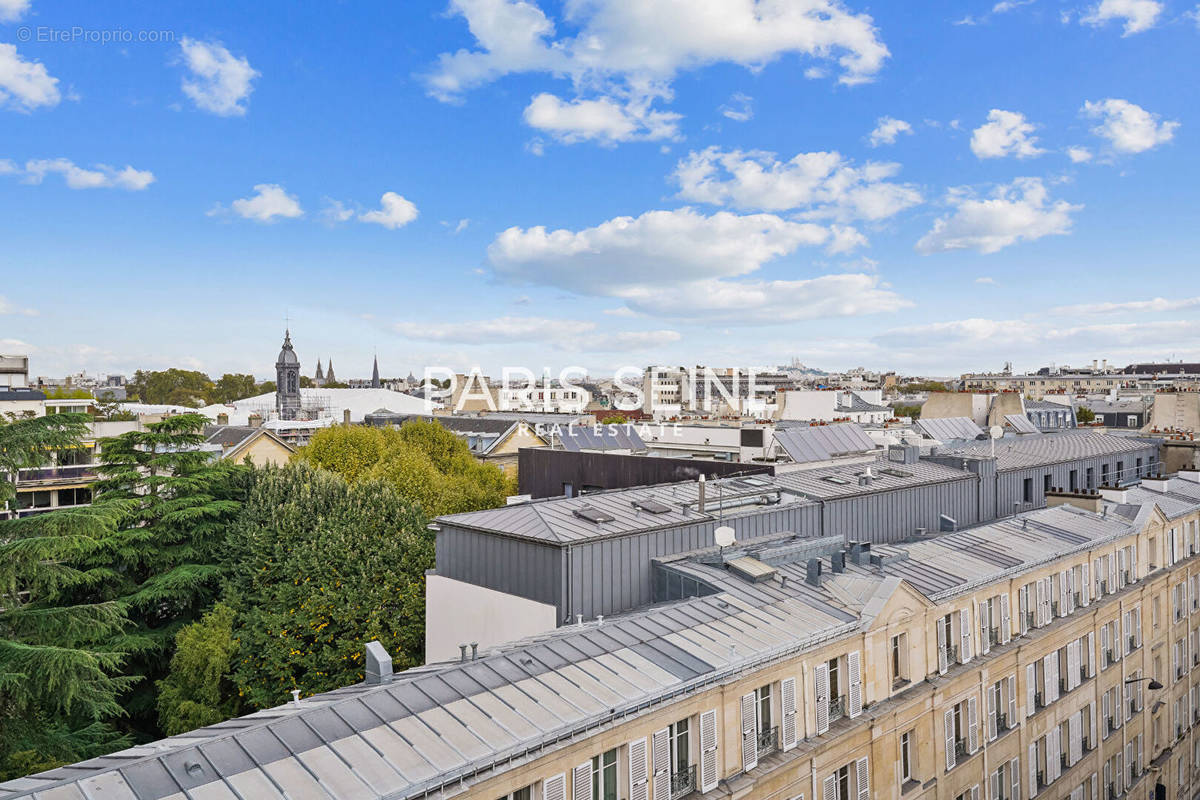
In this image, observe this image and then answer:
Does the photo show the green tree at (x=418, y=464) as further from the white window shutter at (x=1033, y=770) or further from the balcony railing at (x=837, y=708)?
the white window shutter at (x=1033, y=770)

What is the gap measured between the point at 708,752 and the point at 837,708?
3.60m

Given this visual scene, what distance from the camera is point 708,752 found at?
42.4ft

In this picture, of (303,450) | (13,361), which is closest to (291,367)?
(13,361)

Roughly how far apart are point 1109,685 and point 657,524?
49.7ft

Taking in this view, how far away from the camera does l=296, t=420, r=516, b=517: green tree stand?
41000mm

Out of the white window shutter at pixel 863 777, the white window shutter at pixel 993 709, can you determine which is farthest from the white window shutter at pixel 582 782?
the white window shutter at pixel 993 709

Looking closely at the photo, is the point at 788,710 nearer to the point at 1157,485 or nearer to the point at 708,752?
the point at 708,752

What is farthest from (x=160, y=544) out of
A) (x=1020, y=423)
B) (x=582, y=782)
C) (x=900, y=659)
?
(x=1020, y=423)

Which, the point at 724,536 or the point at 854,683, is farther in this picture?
the point at 724,536

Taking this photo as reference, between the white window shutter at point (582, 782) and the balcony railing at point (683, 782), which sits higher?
the white window shutter at point (582, 782)

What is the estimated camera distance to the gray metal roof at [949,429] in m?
45.4

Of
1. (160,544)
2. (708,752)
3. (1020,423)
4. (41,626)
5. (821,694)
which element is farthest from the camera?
(1020,423)

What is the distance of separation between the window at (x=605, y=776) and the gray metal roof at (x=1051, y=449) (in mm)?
23294

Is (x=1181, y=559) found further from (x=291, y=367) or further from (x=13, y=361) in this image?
(x=291, y=367)
